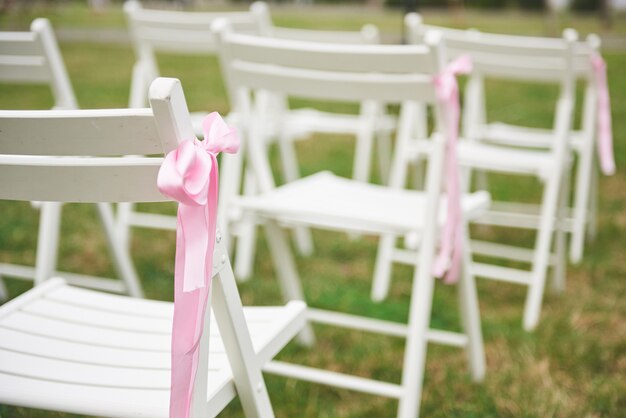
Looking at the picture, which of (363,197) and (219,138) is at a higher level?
(219,138)

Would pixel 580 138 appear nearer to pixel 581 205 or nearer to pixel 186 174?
pixel 581 205

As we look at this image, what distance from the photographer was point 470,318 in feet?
8.24

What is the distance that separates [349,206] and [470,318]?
1.87 ft

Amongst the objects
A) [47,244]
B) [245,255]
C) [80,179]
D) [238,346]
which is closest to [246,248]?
[245,255]

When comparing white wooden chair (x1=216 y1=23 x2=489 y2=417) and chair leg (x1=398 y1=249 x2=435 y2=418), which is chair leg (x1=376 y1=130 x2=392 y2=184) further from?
chair leg (x1=398 y1=249 x2=435 y2=418)

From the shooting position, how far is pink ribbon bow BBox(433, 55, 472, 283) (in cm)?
204

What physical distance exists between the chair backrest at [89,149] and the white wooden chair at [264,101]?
5.16ft

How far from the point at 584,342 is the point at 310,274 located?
1252mm

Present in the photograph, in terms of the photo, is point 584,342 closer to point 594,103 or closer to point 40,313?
point 594,103

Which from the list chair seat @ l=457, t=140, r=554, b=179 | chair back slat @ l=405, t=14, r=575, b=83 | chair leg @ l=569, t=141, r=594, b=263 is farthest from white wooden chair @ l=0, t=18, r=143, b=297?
chair leg @ l=569, t=141, r=594, b=263

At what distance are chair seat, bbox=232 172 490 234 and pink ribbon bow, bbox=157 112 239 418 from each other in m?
1.03

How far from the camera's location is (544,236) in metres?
3.08

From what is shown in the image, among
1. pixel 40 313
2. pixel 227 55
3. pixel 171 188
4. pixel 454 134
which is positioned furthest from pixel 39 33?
pixel 171 188

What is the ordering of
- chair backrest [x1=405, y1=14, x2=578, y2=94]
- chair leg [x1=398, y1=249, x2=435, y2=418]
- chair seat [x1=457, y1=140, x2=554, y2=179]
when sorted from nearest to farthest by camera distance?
chair leg [x1=398, y1=249, x2=435, y2=418] < chair backrest [x1=405, y1=14, x2=578, y2=94] < chair seat [x1=457, y1=140, x2=554, y2=179]
